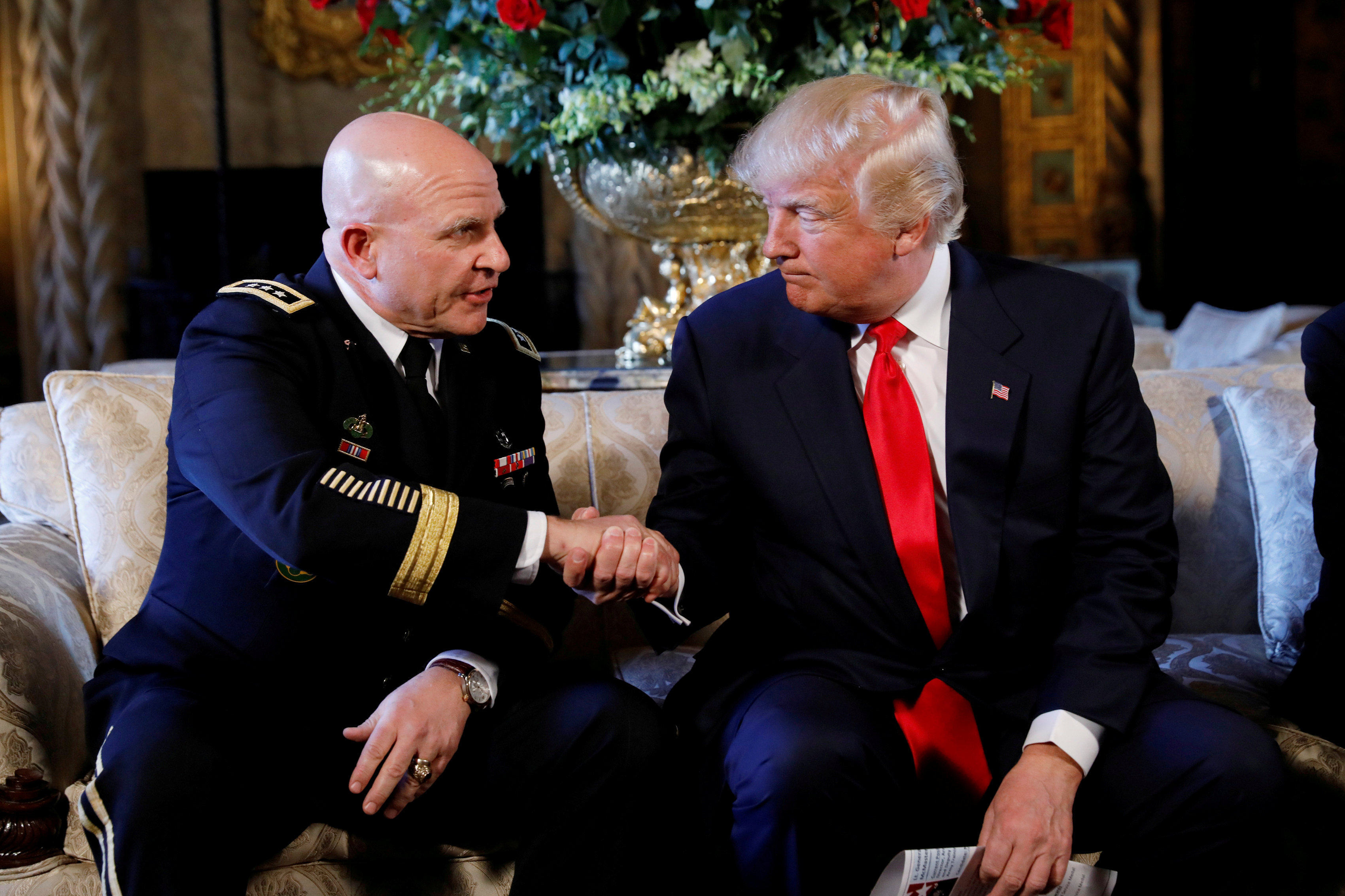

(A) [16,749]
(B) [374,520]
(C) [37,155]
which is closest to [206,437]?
(B) [374,520]

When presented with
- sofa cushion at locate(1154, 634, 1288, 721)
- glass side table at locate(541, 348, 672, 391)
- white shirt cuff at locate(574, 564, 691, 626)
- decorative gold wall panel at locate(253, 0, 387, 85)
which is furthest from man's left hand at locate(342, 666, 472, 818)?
decorative gold wall panel at locate(253, 0, 387, 85)

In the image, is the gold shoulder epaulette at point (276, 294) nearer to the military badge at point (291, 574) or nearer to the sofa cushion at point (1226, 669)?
the military badge at point (291, 574)

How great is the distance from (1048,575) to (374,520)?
859mm

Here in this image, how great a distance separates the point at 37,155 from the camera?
596 cm

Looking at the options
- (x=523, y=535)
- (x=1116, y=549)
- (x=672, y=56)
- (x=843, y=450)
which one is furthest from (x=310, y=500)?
(x=672, y=56)

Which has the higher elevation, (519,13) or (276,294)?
(519,13)

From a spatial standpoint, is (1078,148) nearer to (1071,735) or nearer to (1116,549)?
(1116,549)

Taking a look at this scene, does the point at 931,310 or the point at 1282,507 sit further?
A: the point at 1282,507

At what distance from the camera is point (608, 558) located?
1.38m

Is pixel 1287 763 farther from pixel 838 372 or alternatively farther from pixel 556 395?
pixel 556 395

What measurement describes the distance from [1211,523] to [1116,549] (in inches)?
26.1

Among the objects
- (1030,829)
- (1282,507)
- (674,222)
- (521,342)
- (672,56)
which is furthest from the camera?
(674,222)

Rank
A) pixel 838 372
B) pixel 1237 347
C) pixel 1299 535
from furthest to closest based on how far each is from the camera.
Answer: pixel 1237 347 < pixel 1299 535 < pixel 838 372

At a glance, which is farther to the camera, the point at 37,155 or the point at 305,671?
the point at 37,155
